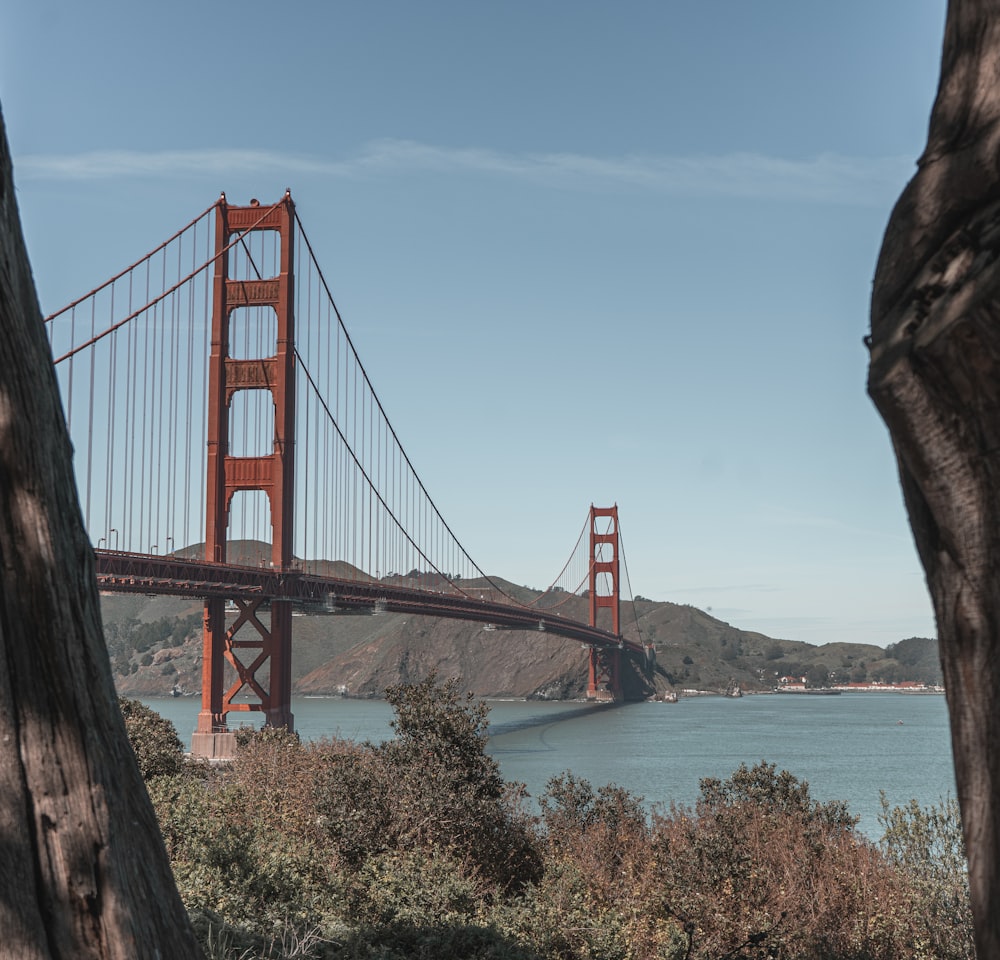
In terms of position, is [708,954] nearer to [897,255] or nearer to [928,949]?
[928,949]

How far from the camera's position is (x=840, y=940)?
14.7 meters

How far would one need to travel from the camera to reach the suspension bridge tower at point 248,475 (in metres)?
38.9

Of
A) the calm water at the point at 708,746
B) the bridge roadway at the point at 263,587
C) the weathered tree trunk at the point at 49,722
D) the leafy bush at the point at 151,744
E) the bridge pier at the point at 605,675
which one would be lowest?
the calm water at the point at 708,746

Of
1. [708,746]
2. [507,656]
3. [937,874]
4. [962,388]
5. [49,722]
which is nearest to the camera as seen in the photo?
[962,388]

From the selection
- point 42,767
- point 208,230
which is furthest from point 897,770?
point 42,767

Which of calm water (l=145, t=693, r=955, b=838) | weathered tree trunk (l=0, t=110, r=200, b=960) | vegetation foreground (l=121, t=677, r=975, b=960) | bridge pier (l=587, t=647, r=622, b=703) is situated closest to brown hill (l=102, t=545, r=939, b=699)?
bridge pier (l=587, t=647, r=622, b=703)

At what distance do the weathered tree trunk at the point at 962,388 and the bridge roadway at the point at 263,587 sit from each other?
2352 centimetres

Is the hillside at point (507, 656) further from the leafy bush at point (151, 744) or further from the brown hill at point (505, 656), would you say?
→ the leafy bush at point (151, 744)

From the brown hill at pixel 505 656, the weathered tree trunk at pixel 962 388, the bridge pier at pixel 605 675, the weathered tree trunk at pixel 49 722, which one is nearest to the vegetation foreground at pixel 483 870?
the weathered tree trunk at pixel 49 722

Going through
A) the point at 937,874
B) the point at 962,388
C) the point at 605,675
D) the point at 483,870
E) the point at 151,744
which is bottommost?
the point at 605,675

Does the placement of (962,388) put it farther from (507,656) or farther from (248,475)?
(507,656)

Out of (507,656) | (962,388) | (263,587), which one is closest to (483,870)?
(962,388)

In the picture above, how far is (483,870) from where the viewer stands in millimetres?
16766

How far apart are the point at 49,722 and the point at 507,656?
148m
